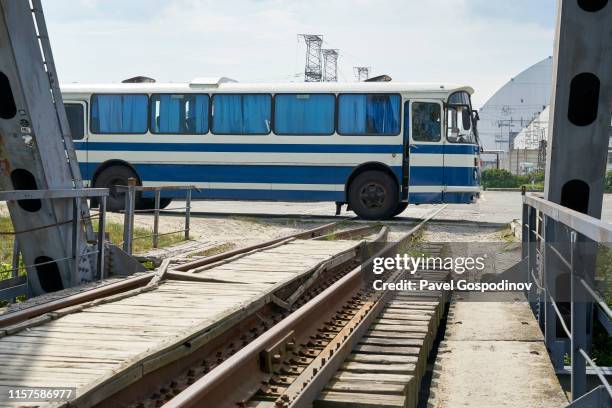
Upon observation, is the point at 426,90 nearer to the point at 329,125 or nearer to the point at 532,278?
the point at 329,125

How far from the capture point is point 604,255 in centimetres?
905

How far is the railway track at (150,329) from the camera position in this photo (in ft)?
15.0

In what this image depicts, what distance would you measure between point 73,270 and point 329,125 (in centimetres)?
1292

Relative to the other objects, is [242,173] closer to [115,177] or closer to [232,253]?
[115,177]

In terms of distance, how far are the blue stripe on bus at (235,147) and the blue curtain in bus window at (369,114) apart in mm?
376

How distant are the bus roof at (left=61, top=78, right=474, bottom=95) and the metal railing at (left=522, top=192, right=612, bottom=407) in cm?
1145

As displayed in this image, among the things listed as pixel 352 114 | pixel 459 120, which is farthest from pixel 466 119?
pixel 352 114

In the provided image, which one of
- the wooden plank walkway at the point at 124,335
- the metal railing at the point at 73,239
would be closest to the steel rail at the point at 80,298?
the wooden plank walkway at the point at 124,335

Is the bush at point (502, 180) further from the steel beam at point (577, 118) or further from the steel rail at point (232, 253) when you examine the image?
the steel beam at point (577, 118)

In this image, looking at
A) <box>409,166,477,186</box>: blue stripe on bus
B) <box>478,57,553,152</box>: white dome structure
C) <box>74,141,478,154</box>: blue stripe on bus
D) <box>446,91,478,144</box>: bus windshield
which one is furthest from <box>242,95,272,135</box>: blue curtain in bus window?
<box>478,57,553,152</box>: white dome structure

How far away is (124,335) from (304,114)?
1661cm

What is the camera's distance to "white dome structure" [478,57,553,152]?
395ft

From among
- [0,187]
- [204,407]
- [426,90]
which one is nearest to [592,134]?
[204,407]

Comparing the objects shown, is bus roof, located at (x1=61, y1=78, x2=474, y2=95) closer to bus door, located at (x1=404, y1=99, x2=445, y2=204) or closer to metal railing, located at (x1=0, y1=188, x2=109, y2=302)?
bus door, located at (x1=404, y1=99, x2=445, y2=204)
